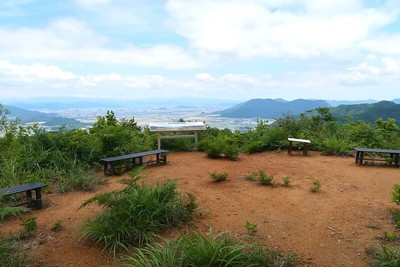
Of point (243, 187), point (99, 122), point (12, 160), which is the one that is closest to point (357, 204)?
point (243, 187)

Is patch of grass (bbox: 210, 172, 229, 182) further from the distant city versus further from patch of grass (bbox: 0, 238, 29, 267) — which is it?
the distant city

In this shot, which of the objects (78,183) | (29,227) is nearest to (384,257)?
(29,227)

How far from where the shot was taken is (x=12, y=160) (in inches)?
231

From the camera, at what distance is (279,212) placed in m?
4.21

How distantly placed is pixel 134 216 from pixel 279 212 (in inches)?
83.6

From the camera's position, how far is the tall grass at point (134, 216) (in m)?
3.26

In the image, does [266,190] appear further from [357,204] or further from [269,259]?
[269,259]

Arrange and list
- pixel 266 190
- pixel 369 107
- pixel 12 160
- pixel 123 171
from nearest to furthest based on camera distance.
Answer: pixel 266 190 → pixel 12 160 → pixel 123 171 → pixel 369 107

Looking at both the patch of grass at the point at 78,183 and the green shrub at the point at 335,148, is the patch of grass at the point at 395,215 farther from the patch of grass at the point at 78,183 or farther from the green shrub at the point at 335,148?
the patch of grass at the point at 78,183

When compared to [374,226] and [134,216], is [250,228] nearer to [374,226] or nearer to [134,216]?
[134,216]

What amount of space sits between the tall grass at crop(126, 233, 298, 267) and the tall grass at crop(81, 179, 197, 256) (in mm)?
392

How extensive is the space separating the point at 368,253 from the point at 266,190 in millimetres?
2256

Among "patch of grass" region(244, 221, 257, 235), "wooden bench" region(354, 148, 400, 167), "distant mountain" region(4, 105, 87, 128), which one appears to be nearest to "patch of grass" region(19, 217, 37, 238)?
"patch of grass" region(244, 221, 257, 235)

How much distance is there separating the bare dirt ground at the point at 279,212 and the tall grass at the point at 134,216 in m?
0.16
